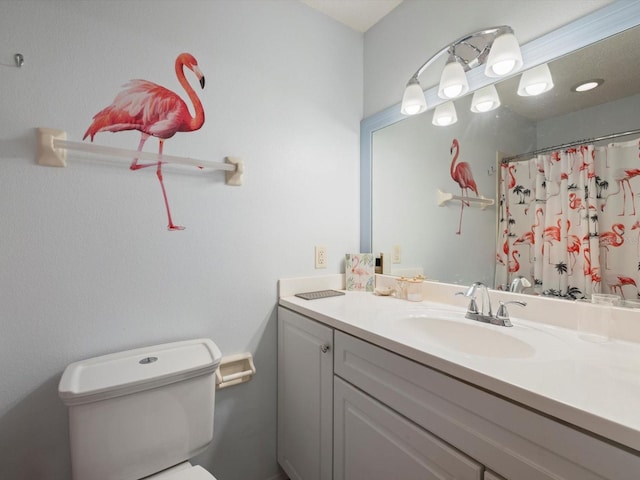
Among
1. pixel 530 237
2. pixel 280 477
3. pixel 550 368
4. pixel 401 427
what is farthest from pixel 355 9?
pixel 280 477

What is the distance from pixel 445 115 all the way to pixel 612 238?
32.6 inches

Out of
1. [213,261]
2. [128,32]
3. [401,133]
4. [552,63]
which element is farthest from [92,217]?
[552,63]

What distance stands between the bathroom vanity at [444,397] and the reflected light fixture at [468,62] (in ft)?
3.08

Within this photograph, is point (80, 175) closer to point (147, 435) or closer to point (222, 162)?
point (222, 162)

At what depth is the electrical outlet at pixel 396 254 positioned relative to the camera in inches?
64.8

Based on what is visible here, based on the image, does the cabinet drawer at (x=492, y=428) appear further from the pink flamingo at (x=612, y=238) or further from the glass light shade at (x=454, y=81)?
the glass light shade at (x=454, y=81)

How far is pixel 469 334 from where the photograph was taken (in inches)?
42.3

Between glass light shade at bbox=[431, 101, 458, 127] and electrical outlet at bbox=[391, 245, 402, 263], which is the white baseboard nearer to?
electrical outlet at bbox=[391, 245, 402, 263]

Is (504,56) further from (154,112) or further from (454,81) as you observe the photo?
(154,112)

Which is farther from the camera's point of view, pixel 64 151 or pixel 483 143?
pixel 483 143

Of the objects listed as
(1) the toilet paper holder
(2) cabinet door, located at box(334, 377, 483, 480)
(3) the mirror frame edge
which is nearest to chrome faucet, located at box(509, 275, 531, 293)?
(2) cabinet door, located at box(334, 377, 483, 480)

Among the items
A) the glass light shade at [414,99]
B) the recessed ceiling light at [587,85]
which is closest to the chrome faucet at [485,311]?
the recessed ceiling light at [587,85]

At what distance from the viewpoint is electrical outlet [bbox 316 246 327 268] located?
160 cm

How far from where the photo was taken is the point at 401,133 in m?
1.64
